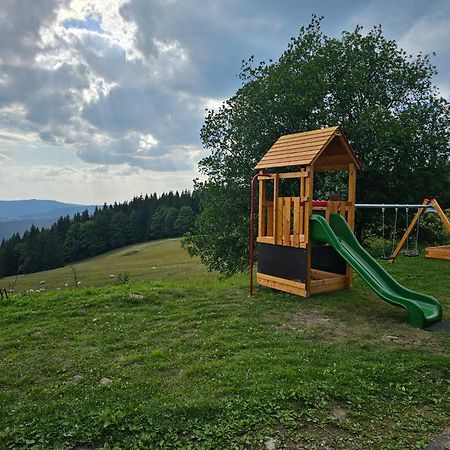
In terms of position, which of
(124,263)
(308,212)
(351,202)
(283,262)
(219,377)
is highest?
(351,202)

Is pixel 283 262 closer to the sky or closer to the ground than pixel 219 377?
closer to the sky

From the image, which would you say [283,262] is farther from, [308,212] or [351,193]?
[351,193]

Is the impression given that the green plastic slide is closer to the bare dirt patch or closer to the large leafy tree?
the bare dirt patch

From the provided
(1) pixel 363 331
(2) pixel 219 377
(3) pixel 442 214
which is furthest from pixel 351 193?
(2) pixel 219 377

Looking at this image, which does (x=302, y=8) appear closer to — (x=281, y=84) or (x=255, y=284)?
(x=281, y=84)

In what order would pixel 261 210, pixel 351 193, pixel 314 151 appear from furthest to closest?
pixel 261 210 < pixel 351 193 < pixel 314 151

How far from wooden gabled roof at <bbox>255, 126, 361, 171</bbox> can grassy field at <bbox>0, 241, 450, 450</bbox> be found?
299 cm

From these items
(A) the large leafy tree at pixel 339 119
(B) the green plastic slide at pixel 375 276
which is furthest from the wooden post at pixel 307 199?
(A) the large leafy tree at pixel 339 119

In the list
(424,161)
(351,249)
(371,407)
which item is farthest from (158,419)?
(424,161)

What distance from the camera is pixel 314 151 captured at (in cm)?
748

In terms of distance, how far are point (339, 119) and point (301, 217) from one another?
978 cm

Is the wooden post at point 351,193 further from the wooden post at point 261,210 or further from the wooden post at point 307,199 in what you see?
the wooden post at point 261,210

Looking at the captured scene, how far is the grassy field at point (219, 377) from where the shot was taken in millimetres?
3193

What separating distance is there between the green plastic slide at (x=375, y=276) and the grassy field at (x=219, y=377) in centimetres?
35
